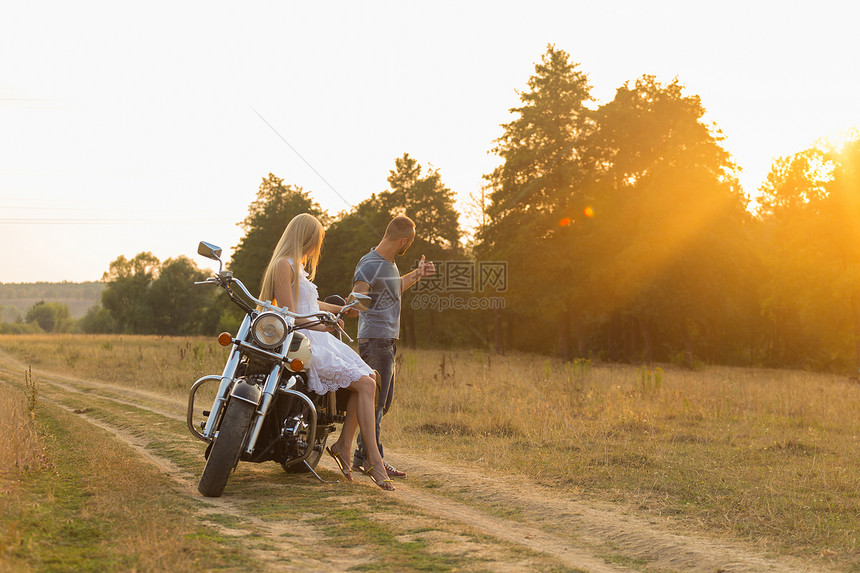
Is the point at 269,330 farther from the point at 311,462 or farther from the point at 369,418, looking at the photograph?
the point at 311,462

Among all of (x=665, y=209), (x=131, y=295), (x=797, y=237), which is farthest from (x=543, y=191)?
(x=131, y=295)

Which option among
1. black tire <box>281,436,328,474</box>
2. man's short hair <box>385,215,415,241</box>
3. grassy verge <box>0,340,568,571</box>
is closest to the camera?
grassy verge <box>0,340,568,571</box>

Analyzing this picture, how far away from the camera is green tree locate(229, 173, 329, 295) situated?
156 feet

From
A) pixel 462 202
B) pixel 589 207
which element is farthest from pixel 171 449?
pixel 462 202

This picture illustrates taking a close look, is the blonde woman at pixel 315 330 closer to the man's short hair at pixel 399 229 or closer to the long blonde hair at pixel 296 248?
the long blonde hair at pixel 296 248

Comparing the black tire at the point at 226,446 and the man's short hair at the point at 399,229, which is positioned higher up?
the man's short hair at the point at 399,229

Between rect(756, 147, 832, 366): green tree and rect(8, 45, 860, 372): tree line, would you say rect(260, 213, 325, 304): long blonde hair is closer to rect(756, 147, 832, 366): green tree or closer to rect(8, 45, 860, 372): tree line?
rect(8, 45, 860, 372): tree line

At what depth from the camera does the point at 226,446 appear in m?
5.27

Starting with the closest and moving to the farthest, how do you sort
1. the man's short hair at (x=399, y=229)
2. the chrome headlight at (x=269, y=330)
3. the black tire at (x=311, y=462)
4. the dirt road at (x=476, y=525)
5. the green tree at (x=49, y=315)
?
1. the dirt road at (x=476, y=525)
2. the chrome headlight at (x=269, y=330)
3. the black tire at (x=311, y=462)
4. the man's short hair at (x=399, y=229)
5. the green tree at (x=49, y=315)

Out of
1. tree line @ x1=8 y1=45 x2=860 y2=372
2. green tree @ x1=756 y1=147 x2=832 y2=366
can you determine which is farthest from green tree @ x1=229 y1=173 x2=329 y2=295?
green tree @ x1=756 y1=147 x2=832 y2=366

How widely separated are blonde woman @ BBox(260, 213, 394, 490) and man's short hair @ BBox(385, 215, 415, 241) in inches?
27.7

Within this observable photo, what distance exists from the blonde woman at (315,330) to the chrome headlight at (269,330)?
14.0 inches

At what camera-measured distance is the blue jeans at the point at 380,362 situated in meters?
6.89

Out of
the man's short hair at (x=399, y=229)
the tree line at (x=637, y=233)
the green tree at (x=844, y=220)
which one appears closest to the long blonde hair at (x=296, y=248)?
the man's short hair at (x=399, y=229)
